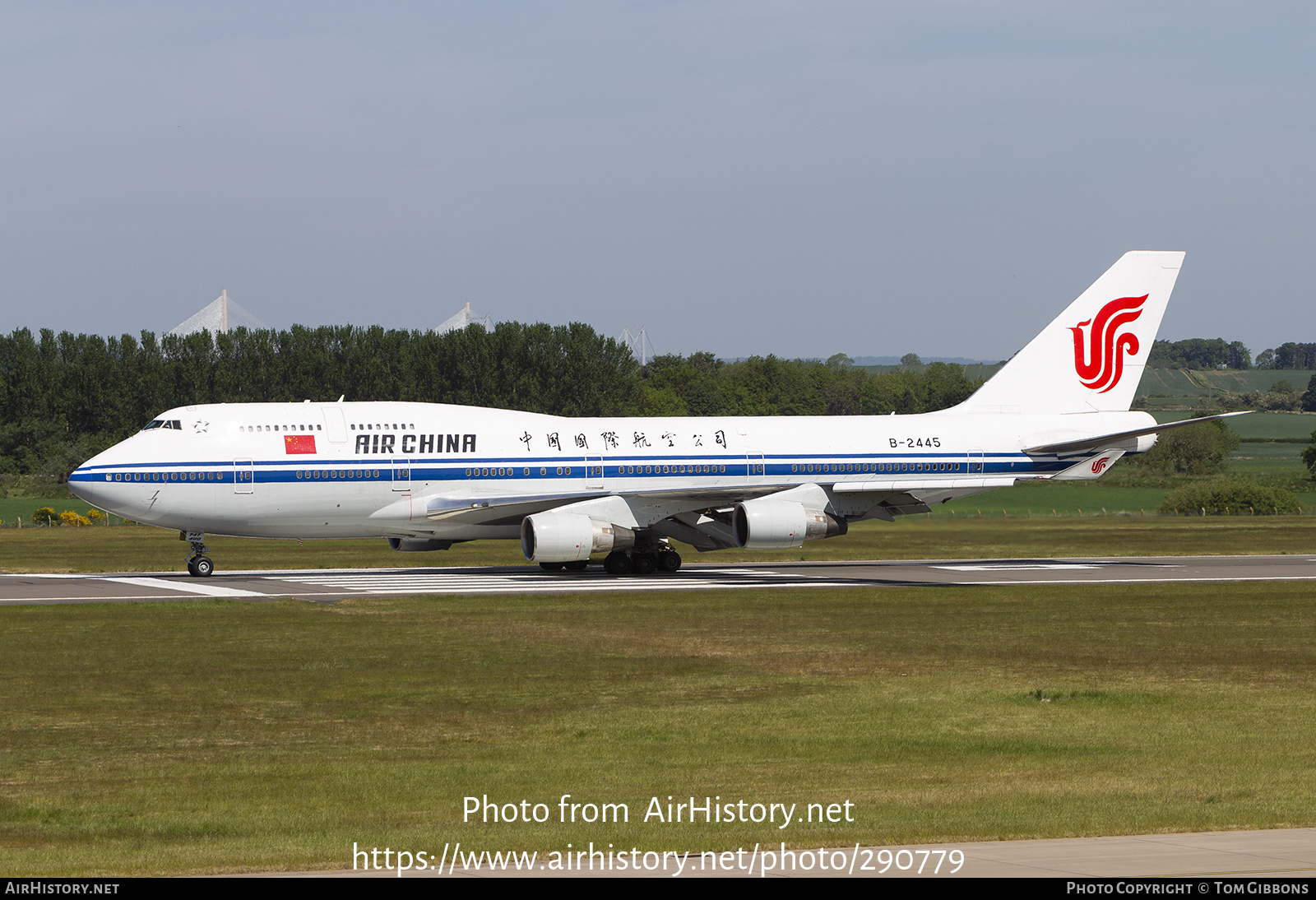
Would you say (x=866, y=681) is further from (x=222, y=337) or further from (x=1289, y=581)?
(x=222, y=337)

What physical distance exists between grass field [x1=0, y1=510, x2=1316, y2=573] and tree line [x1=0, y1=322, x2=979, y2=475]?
45.0 m

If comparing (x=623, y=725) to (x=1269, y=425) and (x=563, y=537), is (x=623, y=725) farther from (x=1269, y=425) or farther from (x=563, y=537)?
(x=1269, y=425)

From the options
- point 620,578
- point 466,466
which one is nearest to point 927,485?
point 620,578

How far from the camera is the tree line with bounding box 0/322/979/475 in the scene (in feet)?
349

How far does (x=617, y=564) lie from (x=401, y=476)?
6563 millimetres

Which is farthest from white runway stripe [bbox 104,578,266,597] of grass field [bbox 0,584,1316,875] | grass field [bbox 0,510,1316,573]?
grass field [bbox 0,510,1316,573]

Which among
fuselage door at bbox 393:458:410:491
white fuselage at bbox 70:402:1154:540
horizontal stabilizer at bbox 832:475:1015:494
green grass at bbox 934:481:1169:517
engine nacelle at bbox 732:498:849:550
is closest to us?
white fuselage at bbox 70:402:1154:540

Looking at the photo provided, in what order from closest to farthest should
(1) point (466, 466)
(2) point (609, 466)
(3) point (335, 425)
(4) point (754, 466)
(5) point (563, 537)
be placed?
(5) point (563, 537)
(3) point (335, 425)
(1) point (466, 466)
(2) point (609, 466)
(4) point (754, 466)

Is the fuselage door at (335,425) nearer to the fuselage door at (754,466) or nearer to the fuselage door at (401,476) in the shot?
the fuselage door at (401,476)

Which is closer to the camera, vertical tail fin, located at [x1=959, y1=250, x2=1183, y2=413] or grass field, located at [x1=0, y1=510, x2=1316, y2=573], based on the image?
vertical tail fin, located at [x1=959, y1=250, x2=1183, y2=413]

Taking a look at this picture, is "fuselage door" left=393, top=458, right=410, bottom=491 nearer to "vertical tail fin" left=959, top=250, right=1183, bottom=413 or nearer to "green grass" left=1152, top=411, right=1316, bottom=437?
"vertical tail fin" left=959, top=250, right=1183, bottom=413

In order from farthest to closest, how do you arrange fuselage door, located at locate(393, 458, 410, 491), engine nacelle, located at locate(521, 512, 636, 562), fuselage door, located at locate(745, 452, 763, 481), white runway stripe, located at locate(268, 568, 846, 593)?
fuselage door, located at locate(745, 452, 763, 481) → fuselage door, located at locate(393, 458, 410, 491) → engine nacelle, located at locate(521, 512, 636, 562) → white runway stripe, located at locate(268, 568, 846, 593)

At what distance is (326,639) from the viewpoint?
1001 inches

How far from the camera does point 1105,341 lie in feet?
149
